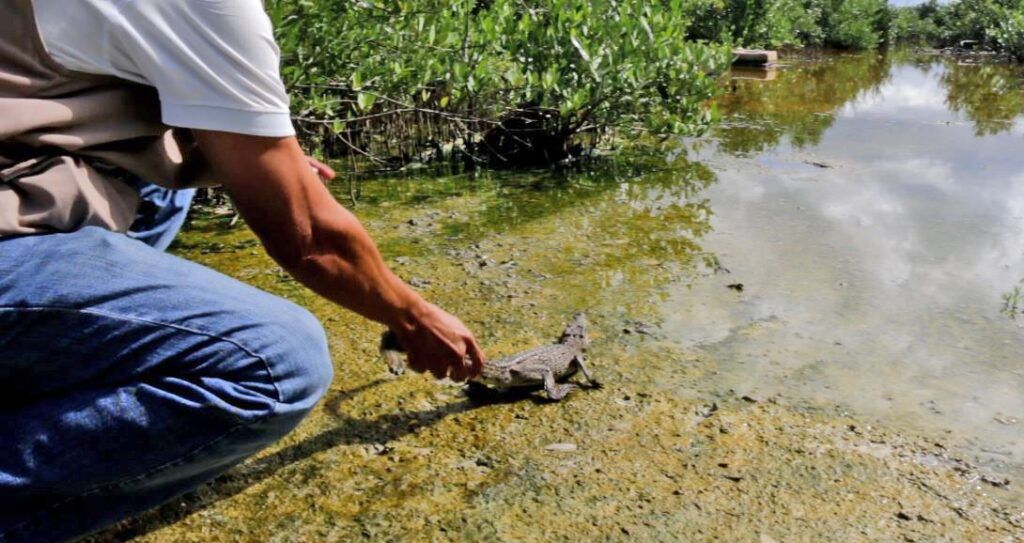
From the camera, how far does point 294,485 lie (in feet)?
8.48

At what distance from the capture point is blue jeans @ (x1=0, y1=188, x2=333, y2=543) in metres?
1.70

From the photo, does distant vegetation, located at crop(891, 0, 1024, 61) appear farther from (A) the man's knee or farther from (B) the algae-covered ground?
(A) the man's knee

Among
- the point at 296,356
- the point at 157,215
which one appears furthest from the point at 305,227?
the point at 157,215

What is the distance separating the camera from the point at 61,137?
1.72m

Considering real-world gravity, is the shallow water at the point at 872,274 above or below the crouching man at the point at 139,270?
below

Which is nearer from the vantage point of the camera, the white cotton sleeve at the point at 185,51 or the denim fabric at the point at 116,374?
the white cotton sleeve at the point at 185,51

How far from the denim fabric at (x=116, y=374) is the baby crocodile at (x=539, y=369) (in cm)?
105

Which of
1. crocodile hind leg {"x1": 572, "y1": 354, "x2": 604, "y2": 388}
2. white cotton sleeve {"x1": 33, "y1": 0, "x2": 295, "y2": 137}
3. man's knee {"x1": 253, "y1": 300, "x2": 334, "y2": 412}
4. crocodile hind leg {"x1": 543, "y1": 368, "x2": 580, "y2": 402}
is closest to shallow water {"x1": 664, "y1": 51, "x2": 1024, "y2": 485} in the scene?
crocodile hind leg {"x1": 572, "y1": 354, "x2": 604, "y2": 388}

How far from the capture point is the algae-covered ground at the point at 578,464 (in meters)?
2.44

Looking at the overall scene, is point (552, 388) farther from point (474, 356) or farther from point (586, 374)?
point (474, 356)

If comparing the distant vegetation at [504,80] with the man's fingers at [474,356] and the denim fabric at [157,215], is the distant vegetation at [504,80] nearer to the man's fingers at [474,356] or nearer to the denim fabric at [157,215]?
the denim fabric at [157,215]

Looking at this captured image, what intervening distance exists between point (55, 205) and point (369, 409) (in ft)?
4.99

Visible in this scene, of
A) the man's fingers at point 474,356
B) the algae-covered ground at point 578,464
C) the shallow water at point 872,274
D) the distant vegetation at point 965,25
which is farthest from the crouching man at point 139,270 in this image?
the distant vegetation at point 965,25

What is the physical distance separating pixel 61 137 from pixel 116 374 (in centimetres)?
49
